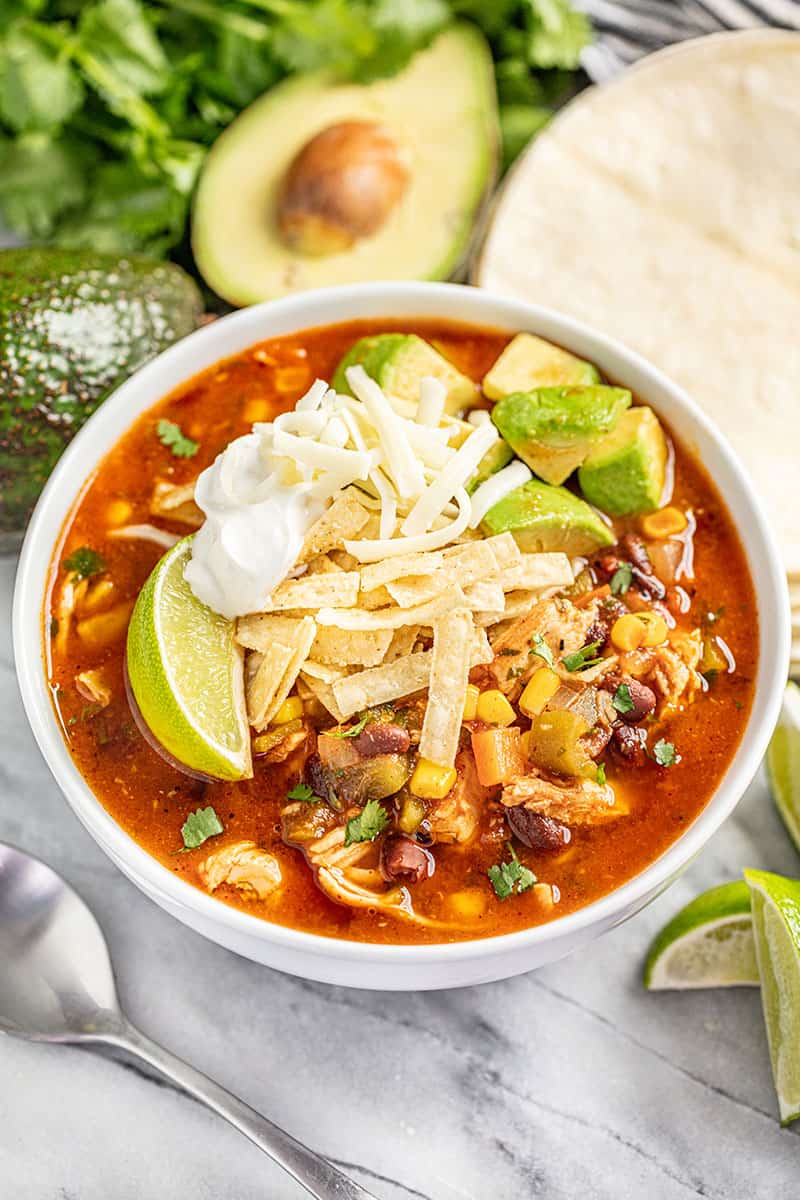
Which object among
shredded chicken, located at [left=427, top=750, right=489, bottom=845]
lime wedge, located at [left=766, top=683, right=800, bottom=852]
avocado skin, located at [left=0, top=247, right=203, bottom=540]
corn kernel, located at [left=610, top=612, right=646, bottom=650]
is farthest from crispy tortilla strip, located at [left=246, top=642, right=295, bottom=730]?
lime wedge, located at [left=766, top=683, right=800, bottom=852]

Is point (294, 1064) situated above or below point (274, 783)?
below

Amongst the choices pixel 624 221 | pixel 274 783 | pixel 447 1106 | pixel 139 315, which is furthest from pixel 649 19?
pixel 447 1106

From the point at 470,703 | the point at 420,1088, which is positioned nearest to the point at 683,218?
the point at 470,703

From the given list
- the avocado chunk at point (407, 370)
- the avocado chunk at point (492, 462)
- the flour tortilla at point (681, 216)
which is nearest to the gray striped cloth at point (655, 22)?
the flour tortilla at point (681, 216)

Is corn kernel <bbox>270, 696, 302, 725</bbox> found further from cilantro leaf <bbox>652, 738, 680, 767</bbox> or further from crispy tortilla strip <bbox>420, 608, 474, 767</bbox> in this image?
cilantro leaf <bbox>652, 738, 680, 767</bbox>

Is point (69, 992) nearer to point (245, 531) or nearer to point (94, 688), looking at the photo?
point (94, 688)

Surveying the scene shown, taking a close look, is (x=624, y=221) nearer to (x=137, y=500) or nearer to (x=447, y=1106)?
(x=137, y=500)
